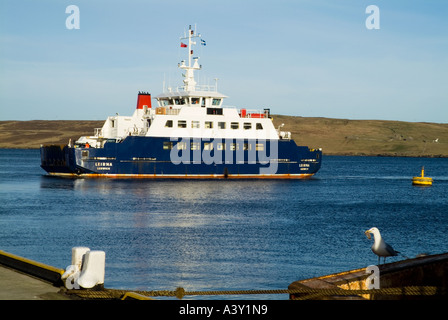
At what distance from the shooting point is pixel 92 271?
8.27 metres

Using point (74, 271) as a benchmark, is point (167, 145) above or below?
above

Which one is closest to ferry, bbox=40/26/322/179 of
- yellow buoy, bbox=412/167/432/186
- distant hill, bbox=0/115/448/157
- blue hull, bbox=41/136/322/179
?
blue hull, bbox=41/136/322/179

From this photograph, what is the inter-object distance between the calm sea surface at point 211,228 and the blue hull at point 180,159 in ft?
2.98

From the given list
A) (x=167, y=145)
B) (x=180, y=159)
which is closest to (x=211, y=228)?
(x=167, y=145)

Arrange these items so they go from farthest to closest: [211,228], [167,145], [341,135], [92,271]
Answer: [341,135]
[167,145]
[211,228]
[92,271]

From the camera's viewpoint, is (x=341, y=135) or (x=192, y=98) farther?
(x=341, y=135)

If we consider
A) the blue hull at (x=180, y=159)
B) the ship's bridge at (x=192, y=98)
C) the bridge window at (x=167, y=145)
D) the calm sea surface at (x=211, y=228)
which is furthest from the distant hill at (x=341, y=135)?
the calm sea surface at (x=211, y=228)

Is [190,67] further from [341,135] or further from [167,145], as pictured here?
[341,135]

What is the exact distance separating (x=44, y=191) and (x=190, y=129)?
9.95 metres

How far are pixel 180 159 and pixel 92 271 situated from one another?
32.7 m

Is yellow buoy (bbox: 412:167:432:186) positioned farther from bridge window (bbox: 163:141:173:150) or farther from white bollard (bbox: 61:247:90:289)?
white bollard (bbox: 61:247:90:289)

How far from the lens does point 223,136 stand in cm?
4144

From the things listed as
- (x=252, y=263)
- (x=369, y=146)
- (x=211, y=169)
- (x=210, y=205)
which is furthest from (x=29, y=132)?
(x=252, y=263)

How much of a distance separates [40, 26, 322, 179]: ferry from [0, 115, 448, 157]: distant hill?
9331cm
